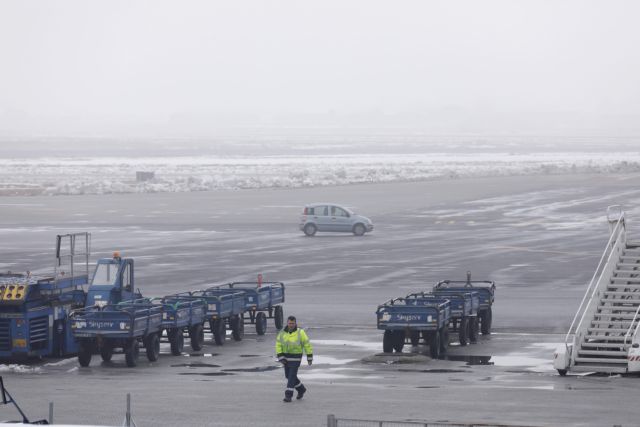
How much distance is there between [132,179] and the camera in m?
123

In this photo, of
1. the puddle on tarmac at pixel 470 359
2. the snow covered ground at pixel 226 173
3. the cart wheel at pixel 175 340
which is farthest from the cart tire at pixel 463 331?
the snow covered ground at pixel 226 173

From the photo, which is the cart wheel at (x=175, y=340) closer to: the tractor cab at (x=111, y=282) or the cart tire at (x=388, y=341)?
the tractor cab at (x=111, y=282)

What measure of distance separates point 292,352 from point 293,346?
0.36 feet

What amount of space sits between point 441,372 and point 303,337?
484 centimetres

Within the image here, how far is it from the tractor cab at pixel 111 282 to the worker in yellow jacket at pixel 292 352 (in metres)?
9.25

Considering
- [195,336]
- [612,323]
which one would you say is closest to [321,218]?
[195,336]

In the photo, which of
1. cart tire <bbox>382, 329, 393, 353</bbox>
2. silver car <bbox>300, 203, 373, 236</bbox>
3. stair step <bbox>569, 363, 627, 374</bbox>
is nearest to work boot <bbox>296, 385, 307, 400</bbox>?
stair step <bbox>569, 363, 627, 374</bbox>

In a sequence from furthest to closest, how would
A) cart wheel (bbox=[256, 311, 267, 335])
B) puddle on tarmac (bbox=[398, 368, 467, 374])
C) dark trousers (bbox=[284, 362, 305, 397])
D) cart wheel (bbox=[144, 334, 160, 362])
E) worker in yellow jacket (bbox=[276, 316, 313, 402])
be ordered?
cart wheel (bbox=[256, 311, 267, 335]) < cart wheel (bbox=[144, 334, 160, 362]) < puddle on tarmac (bbox=[398, 368, 467, 374]) < worker in yellow jacket (bbox=[276, 316, 313, 402]) < dark trousers (bbox=[284, 362, 305, 397])

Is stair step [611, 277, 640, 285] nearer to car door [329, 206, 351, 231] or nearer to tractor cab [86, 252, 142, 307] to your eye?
tractor cab [86, 252, 142, 307]

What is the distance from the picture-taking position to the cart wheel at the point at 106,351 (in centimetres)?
2897

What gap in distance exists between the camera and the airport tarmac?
888 inches

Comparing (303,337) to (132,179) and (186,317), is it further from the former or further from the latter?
(132,179)

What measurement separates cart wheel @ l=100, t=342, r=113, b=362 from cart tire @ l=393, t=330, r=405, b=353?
6529 millimetres

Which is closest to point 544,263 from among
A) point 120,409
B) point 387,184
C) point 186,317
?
point 186,317
